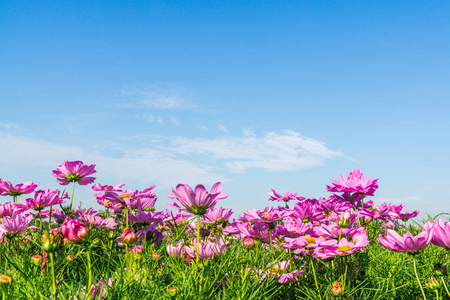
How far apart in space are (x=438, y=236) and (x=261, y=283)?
3.28ft

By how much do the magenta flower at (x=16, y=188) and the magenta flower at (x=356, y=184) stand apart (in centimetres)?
246

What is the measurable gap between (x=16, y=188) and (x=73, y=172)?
0.63 meters

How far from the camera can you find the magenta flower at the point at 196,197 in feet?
5.79

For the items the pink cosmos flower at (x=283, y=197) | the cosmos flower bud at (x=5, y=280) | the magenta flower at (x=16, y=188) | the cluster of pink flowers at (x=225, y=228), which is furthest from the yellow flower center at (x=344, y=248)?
the magenta flower at (x=16, y=188)

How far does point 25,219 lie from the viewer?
2.49 metres

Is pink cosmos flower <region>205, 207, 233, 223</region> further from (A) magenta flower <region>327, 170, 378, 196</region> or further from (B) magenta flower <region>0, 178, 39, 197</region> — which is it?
(B) magenta flower <region>0, 178, 39, 197</region>

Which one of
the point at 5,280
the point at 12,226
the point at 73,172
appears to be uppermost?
the point at 73,172

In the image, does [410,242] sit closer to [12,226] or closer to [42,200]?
[12,226]

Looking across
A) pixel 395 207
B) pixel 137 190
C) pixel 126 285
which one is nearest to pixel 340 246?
pixel 126 285

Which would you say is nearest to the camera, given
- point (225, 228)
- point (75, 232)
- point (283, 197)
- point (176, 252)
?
point (75, 232)

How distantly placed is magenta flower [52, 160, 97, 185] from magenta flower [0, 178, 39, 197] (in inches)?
15.7

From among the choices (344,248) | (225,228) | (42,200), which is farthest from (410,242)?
(42,200)

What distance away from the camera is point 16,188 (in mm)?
2992

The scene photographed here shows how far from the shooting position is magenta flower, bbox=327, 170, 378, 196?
2.97 meters
